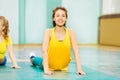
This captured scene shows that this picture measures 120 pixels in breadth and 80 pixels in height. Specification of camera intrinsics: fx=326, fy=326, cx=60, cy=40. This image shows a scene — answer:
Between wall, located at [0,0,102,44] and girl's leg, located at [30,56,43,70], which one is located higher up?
wall, located at [0,0,102,44]

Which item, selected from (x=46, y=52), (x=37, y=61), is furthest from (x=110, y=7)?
(x=46, y=52)

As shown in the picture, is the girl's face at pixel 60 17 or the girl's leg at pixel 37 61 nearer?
the girl's face at pixel 60 17

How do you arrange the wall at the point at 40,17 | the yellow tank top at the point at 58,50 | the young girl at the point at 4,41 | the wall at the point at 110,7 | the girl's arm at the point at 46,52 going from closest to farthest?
the girl's arm at the point at 46,52 < the yellow tank top at the point at 58,50 < the young girl at the point at 4,41 < the wall at the point at 110,7 < the wall at the point at 40,17

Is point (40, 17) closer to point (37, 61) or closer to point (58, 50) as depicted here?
point (37, 61)

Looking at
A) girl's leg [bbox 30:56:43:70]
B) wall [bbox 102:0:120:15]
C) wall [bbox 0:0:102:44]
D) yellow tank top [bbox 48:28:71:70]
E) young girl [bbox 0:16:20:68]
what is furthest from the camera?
wall [bbox 0:0:102:44]

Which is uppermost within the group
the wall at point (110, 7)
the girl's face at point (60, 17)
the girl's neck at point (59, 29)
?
the wall at point (110, 7)

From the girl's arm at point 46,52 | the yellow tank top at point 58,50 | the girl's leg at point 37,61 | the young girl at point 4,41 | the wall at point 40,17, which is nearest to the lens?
the girl's arm at point 46,52

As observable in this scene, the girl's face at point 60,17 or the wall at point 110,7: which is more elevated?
the wall at point 110,7

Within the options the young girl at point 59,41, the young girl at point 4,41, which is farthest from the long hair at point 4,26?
the young girl at point 59,41

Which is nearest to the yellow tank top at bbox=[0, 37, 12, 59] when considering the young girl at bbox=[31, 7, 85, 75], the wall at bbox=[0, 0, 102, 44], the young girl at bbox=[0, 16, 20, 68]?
the young girl at bbox=[0, 16, 20, 68]

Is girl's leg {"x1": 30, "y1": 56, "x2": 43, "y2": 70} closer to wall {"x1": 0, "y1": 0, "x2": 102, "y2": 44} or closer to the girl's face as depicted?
the girl's face

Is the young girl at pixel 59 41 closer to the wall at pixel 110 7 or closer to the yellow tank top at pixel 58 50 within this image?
the yellow tank top at pixel 58 50

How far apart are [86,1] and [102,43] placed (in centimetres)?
155

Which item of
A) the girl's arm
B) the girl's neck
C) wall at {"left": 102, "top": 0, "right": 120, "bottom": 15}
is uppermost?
wall at {"left": 102, "top": 0, "right": 120, "bottom": 15}
